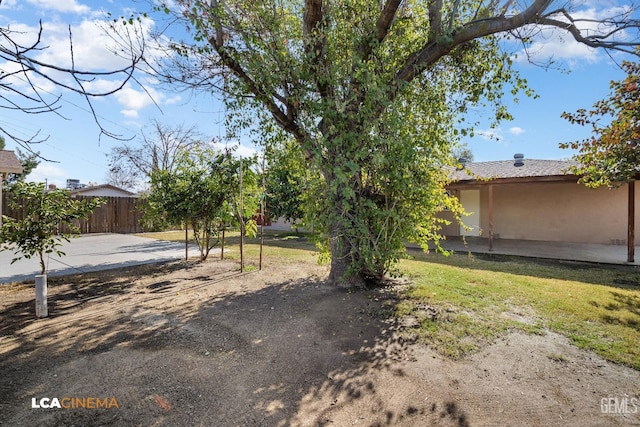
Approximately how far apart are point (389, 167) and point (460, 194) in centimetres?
1130

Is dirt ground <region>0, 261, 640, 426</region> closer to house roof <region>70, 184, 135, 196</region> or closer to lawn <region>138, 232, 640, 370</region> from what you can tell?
lawn <region>138, 232, 640, 370</region>

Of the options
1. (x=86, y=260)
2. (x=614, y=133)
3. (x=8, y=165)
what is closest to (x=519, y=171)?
(x=614, y=133)

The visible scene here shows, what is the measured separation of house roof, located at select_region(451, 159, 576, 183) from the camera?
9188 millimetres

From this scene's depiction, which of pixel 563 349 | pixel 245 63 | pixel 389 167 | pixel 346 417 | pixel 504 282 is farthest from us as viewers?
pixel 504 282

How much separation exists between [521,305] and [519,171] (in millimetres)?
8554

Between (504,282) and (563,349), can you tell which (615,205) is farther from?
(563,349)

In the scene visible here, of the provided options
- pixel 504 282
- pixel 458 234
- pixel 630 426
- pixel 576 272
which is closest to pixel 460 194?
pixel 458 234

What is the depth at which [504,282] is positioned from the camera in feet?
Answer: 19.5

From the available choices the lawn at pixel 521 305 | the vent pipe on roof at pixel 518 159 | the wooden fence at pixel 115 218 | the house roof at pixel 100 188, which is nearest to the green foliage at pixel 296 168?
the lawn at pixel 521 305

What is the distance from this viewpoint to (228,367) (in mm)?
2945

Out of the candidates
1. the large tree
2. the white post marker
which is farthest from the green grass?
the white post marker

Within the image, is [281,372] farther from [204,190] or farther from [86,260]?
[86,260]

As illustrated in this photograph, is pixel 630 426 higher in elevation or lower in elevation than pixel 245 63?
lower

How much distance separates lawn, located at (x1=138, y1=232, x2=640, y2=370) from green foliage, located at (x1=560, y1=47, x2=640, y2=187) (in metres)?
2.18
